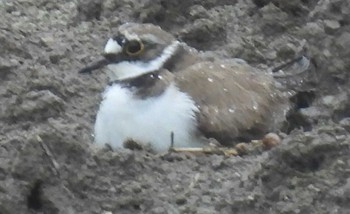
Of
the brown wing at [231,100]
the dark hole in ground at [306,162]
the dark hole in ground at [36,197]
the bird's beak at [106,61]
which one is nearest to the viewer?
the dark hole in ground at [306,162]

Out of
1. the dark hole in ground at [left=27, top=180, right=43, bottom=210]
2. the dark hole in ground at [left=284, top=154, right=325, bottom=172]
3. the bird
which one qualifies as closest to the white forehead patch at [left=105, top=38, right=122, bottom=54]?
the bird

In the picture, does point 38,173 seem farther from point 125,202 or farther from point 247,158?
point 247,158

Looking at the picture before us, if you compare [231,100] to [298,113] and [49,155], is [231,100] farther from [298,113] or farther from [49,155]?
[49,155]

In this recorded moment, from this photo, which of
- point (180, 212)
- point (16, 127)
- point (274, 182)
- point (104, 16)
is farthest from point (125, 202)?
point (104, 16)

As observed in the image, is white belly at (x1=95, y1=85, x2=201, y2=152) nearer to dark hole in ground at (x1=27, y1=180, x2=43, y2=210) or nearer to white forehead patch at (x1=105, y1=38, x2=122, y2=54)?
white forehead patch at (x1=105, y1=38, x2=122, y2=54)

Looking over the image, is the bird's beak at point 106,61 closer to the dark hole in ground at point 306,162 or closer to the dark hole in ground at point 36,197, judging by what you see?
the dark hole in ground at point 36,197

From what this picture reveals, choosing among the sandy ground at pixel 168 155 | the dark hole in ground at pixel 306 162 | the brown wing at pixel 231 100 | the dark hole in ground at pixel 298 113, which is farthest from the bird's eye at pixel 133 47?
the dark hole in ground at pixel 306 162
